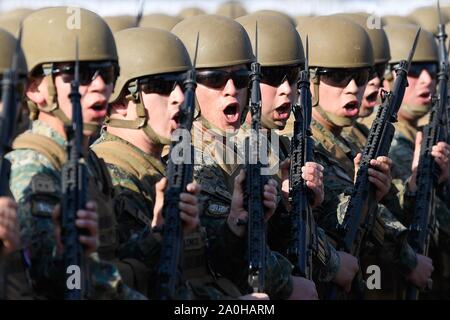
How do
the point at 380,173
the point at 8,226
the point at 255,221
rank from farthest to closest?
the point at 380,173, the point at 255,221, the point at 8,226

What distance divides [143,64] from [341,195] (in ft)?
8.23

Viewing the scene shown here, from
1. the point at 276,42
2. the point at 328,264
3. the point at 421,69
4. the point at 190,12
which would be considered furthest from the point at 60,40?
the point at 190,12

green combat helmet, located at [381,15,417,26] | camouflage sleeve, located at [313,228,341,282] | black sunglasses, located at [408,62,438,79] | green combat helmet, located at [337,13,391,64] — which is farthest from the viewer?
green combat helmet, located at [381,15,417,26]

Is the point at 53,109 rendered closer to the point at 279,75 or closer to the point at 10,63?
the point at 10,63

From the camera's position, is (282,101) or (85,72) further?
(282,101)

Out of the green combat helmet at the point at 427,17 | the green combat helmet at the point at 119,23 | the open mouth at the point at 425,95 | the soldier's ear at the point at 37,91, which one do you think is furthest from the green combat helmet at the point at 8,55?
the green combat helmet at the point at 427,17

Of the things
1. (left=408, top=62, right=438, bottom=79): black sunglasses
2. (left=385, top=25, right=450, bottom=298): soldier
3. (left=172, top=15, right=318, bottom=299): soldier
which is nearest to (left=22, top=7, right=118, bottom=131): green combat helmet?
(left=172, top=15, right=318, bottom=299): soldier

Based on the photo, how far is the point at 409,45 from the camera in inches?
610

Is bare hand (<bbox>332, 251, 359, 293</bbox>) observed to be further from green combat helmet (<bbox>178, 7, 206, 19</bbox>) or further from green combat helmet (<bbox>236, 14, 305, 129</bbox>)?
green combat helmet (<bbox>178, 7, 206, 19</bbox>)

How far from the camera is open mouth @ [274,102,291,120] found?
11.5 meters

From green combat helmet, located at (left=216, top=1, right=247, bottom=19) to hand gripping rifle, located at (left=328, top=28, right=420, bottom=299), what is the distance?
1043 centimetres

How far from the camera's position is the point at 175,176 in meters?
9.03

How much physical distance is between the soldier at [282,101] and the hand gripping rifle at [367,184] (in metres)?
0.26
